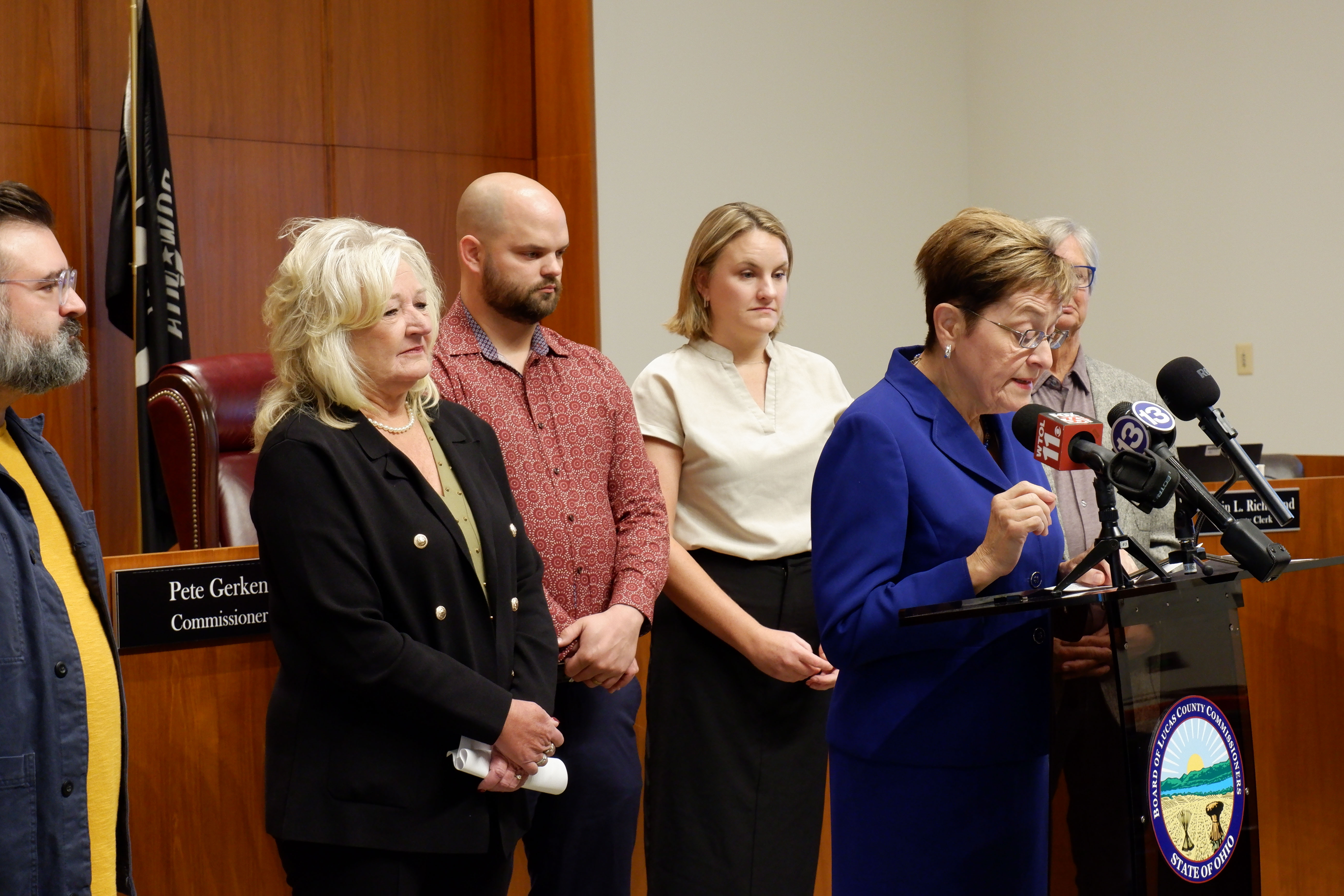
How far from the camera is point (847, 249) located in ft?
17.0

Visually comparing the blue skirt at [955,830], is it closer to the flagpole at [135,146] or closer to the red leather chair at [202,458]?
the red leather chair at [202,458]

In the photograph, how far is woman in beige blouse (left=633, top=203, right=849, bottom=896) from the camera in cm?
222

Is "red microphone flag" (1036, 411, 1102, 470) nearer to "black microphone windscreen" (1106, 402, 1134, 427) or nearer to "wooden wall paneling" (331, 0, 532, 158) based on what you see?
"black microphone windscreen" (1106, 402, 1134, 427)

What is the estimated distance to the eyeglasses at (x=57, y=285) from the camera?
1485 millimetres

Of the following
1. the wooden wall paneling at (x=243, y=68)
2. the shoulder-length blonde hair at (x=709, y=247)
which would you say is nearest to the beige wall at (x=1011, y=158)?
the wooden wall paneling at (x=243, y=68)

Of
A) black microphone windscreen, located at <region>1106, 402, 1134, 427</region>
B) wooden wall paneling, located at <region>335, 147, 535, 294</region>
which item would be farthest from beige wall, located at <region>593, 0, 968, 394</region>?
black microphone windscreen, located at <region>1106, 402, 1134, 427</region>

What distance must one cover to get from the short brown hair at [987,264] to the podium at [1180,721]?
42 cm

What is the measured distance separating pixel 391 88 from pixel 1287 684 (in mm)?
3553

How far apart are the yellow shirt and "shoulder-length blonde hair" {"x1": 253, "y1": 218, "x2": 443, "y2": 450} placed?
284mm

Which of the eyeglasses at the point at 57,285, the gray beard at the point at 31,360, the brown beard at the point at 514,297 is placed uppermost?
the brown beard at the point at 514,297

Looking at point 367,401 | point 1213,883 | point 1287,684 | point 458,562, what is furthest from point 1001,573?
point 1287,684

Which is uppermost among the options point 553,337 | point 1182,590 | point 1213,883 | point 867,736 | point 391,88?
point 391,88

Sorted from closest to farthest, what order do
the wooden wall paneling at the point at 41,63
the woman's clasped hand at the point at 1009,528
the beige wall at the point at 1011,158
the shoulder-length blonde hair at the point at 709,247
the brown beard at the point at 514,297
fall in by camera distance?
the woman's clasped hand at the point at 1009,528 → the brown beard at the point at 514,297 → the shoulder-length blonde hair at the point at 709,247 → the wooden wall paneling at the point at 41,63 → the beige wall at the point at 1011,158

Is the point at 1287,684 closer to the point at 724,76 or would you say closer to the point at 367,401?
the point at 367,401
